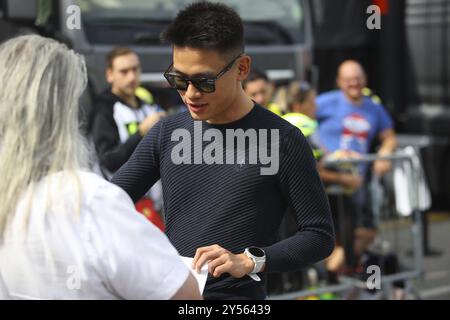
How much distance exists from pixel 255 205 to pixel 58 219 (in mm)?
766

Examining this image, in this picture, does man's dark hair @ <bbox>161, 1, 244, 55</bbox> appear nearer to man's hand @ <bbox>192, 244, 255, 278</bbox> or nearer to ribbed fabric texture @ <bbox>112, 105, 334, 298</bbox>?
ribbed fabric texture @ <bbox>112, 105, 334, 298</bbox>

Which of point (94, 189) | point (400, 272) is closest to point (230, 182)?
point (94, 189)

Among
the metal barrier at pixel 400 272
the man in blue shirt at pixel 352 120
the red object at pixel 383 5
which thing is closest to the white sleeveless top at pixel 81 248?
the metal barrier at pixel 400 272

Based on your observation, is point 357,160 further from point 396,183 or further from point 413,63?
point 413,63

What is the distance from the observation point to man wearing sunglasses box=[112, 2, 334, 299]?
7.87 ft

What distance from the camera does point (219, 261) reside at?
217 centimetres

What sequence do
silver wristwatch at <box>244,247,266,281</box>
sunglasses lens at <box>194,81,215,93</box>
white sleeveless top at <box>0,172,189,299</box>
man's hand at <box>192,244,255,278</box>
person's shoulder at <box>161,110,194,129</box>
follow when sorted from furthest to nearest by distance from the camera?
person's shoulder at <box>161,110,194,129</box> → sunglasses lens at <box>194,81,215,93</box> → silver wristwatch at <box>244,247,266,281</box> → man's hand at <box>192,244,255,278</box> → white sleeveless top at <box>0,172,189,299</box>

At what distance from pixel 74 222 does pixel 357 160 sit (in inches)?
176

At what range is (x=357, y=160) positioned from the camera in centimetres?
605

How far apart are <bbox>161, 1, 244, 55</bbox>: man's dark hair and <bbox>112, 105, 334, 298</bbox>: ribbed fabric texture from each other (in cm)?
23

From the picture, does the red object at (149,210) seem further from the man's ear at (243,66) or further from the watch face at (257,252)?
the watch face at (257,252)

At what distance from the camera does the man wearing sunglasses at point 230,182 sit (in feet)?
7.87

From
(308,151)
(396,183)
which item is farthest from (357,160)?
(308,151)

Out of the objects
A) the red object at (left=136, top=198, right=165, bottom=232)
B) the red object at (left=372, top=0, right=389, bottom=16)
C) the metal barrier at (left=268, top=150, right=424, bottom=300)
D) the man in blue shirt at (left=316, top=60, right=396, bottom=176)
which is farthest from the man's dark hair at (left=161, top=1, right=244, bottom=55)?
the red object at (left=372, top=0, right=389, bottom=16)
